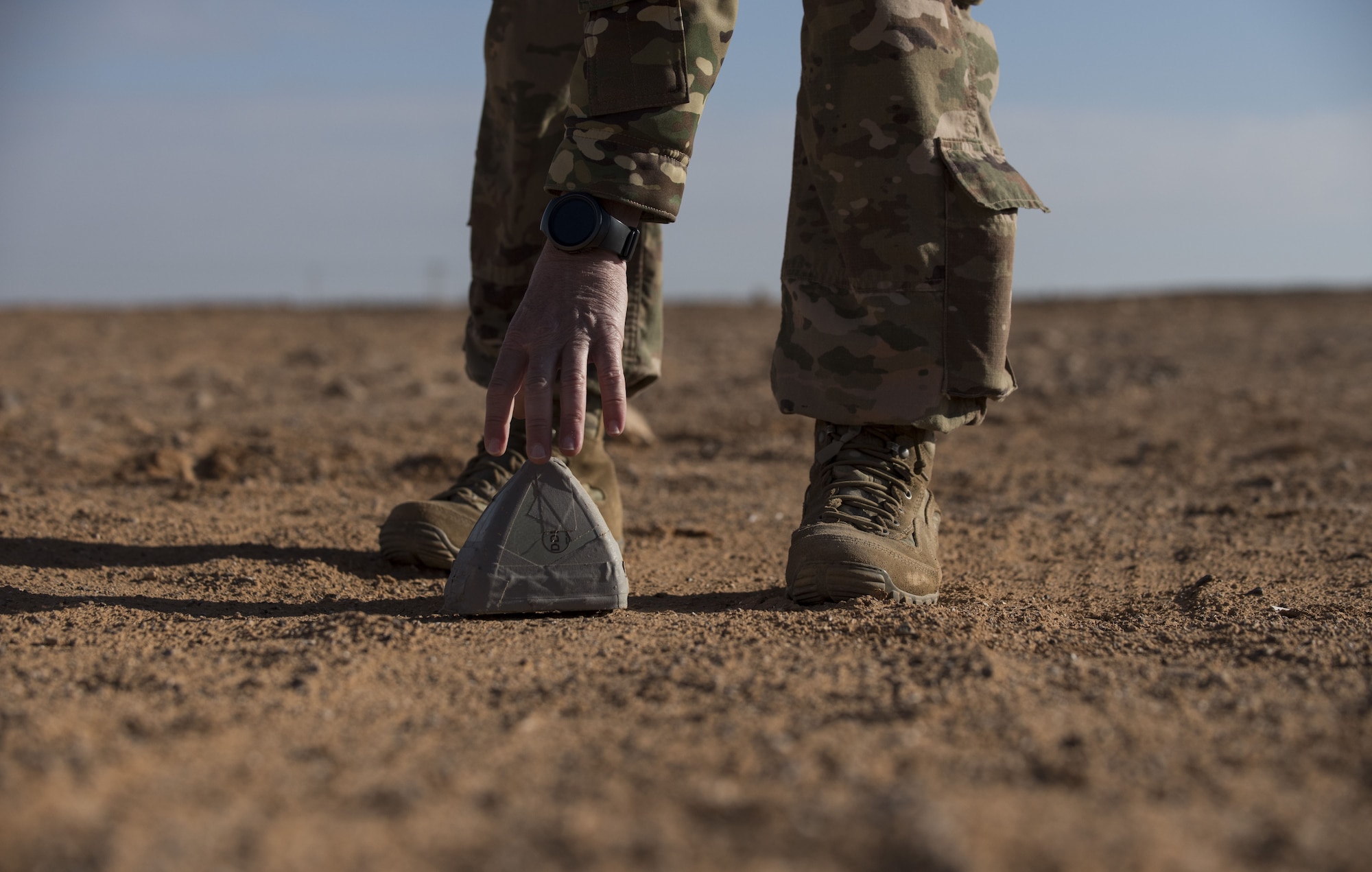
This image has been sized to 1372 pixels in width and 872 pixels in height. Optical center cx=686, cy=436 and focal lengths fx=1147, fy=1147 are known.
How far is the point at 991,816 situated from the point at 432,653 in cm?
79

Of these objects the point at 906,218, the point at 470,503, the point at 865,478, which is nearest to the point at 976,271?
the point at 906,218

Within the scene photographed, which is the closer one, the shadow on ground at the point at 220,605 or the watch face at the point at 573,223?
the watch face at the point at 573,223

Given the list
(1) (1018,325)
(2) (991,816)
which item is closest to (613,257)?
(2) (991,816)

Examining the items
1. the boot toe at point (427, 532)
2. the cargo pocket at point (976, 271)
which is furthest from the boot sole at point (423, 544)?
the cargo pocket at point (976, 271)

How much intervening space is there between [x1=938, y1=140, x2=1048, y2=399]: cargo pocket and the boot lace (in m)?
0.15

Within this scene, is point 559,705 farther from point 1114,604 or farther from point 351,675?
point 1114,604

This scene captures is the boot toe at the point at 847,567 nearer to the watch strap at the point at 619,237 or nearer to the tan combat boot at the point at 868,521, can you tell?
the tan combat boot at the point at 868,521

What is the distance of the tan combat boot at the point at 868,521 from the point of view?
177 cm

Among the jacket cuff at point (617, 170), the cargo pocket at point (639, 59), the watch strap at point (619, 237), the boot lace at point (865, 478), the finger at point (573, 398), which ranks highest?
the cargo pocket at point (639, 59)

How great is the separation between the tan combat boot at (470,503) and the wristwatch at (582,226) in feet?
1.67

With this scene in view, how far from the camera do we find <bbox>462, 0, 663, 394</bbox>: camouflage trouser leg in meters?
2.24

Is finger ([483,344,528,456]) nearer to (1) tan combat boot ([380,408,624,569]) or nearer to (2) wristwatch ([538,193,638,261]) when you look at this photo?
(2) wristwatch ([538,193,638,261])

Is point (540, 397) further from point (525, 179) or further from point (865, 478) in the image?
point (525, 179)

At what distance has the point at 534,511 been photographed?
1.77 m
